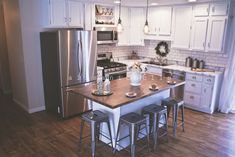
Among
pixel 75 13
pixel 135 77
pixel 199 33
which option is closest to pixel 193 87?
pixel 199 33

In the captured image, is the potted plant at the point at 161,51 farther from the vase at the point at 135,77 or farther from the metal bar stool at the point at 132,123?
the metal bar stool at the point at 132,123

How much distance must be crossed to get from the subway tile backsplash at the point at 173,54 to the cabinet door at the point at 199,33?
14.8 inches

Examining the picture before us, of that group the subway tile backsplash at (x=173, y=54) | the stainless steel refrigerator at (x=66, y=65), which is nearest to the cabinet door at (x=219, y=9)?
the subway tile backsplash at (x=173, y=54)

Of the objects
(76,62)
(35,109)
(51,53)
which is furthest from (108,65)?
(35,109)

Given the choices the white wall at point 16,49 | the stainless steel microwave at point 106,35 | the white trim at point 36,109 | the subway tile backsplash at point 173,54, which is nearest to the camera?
the white wall at point 16,49

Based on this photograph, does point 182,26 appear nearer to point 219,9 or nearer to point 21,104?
point 219,9

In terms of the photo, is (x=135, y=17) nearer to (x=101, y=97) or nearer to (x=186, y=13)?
(x=186, y=13)

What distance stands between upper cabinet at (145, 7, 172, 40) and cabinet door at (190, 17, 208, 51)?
28.4 inches

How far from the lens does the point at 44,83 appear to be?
4.85m

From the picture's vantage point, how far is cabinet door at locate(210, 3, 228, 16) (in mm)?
4531

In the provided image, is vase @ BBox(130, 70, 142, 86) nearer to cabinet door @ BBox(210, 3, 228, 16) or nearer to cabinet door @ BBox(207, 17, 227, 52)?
cabinet door @ BBox(207, 17, 227, 52)

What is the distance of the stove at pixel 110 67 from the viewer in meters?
5.39

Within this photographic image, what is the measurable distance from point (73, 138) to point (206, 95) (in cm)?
322

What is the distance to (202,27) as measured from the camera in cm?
492
